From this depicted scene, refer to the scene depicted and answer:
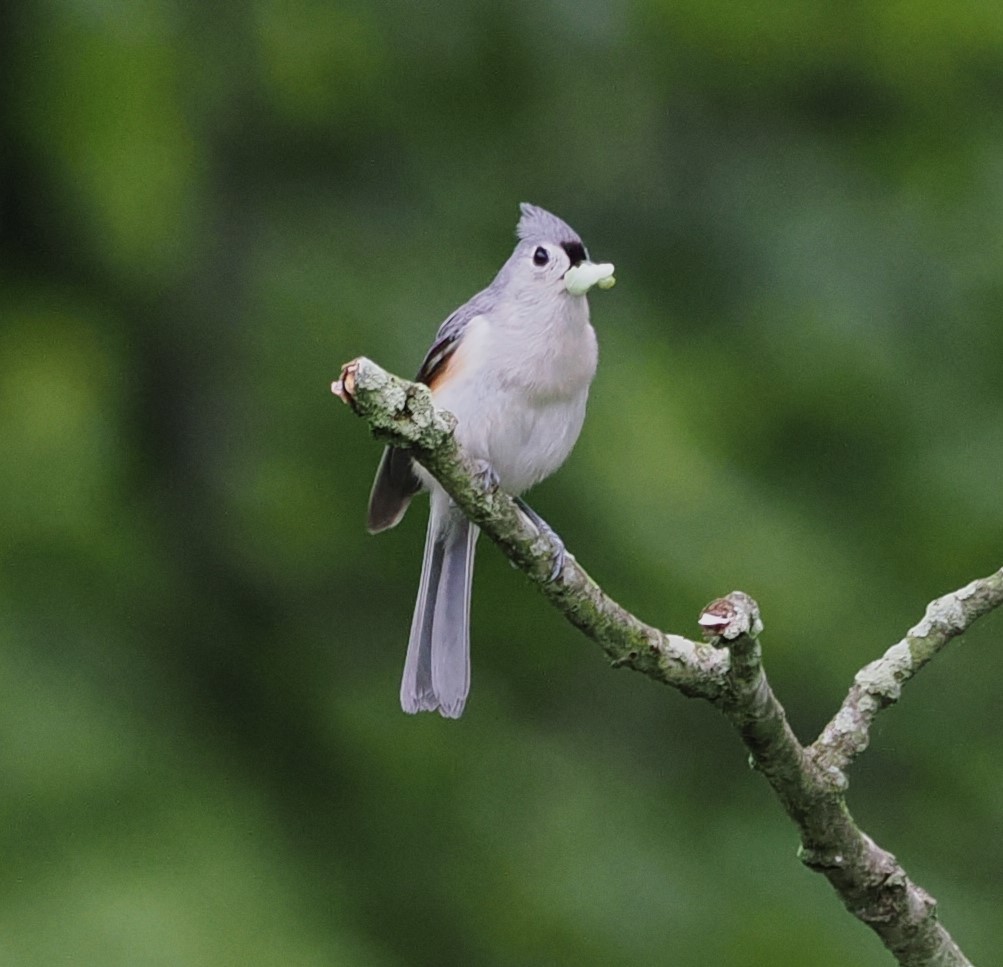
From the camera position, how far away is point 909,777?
4.62 meters

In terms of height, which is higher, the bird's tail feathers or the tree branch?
the bird's tail feathers

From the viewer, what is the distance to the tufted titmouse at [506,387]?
2.99 m

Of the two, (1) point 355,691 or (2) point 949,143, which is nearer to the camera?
(1) point 355,691

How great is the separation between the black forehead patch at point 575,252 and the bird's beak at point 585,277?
0.04 m

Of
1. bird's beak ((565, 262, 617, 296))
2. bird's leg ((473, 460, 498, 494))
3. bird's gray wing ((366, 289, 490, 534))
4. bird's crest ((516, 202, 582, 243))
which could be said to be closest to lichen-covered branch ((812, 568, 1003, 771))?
bird's leg ((473, 460, 498, 494))

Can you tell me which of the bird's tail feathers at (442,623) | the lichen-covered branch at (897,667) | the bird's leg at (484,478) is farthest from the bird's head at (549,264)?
the lichen-covered branch at (897,667)

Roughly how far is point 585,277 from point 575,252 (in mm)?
193

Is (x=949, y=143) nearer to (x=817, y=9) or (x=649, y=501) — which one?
(x=817, y=9)

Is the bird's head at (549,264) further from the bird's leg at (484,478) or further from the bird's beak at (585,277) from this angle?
the bird's leg at (484,478)

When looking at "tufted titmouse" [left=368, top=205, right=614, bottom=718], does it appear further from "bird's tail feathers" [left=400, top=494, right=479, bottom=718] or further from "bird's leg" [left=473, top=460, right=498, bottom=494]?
"bird's leg" [left=473, top=460, right=498, bottom=494]

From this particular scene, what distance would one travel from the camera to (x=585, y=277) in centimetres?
293

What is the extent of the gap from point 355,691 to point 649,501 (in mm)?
962

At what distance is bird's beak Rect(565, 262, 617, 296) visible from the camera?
2.84 m

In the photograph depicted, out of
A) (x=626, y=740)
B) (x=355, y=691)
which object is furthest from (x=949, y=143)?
(x=355, y=691)
